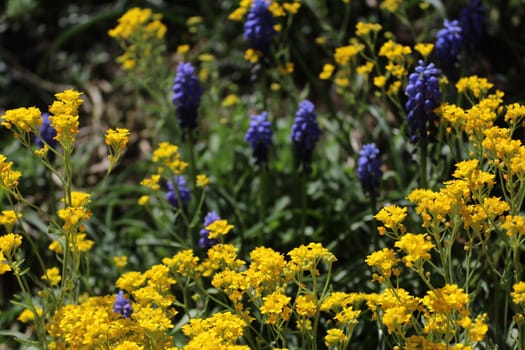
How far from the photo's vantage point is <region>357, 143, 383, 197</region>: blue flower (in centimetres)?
492

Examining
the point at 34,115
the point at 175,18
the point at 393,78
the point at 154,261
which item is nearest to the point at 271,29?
the point at 393,78

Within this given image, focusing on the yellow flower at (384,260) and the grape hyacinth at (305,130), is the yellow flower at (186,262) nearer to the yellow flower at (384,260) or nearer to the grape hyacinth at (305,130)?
the yellow flower at (384,260)

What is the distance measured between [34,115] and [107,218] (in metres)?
2.56

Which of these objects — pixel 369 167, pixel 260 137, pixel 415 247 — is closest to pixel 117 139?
pixel 415 247

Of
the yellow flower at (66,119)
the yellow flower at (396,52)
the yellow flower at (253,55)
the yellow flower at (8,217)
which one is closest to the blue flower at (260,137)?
the yellow flower at (253,55)

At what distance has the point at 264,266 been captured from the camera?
3527 mm

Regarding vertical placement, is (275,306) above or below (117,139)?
below

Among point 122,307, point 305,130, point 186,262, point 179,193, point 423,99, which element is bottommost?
point 122,307

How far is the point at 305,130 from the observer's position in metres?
5.14

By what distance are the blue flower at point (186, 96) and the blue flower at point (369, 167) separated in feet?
4.04

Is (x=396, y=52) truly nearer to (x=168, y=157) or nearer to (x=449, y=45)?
(x=449, y=45)

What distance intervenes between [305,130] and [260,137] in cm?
33

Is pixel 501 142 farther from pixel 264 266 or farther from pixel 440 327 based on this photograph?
pixel 264 266

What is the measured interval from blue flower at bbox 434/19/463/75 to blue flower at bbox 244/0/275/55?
1155 millimetres
